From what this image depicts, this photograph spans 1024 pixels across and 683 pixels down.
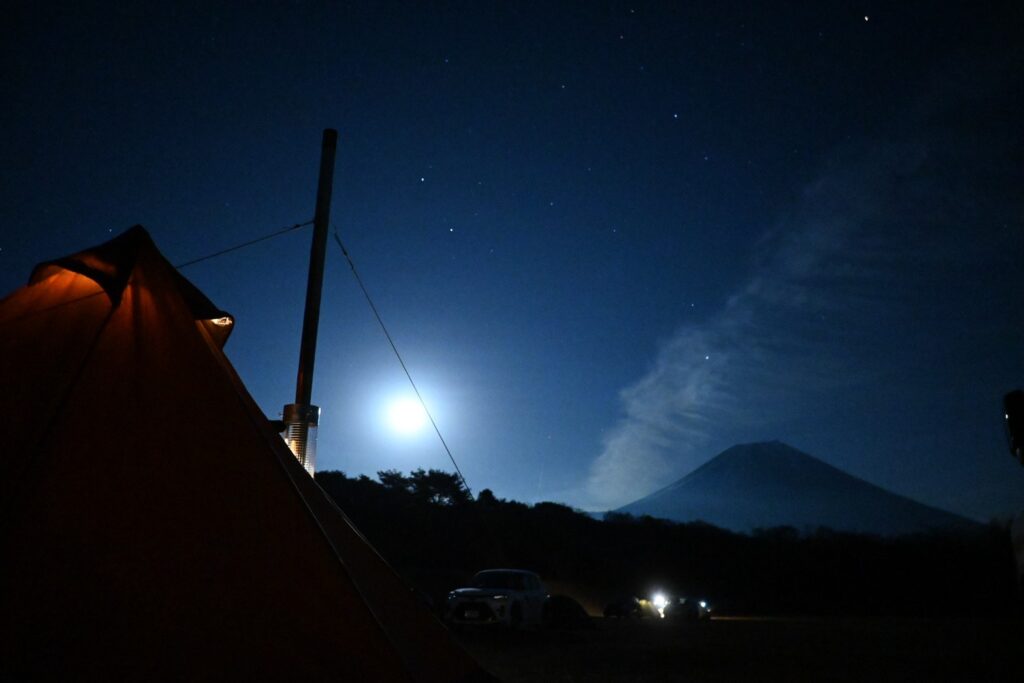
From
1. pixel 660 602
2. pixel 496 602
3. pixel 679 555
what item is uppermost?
pixel 679 555

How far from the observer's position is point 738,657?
410 inches

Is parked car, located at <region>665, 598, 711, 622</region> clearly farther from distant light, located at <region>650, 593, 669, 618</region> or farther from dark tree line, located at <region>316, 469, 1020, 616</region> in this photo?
dark tree line, located at <region>316, 469, 1020, 616</region>

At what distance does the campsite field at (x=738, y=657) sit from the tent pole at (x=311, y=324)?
11.8 feet

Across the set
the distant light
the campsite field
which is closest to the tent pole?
the campsite field

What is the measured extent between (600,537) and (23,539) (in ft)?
180

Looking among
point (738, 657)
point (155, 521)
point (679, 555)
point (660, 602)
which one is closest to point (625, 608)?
point (660, 602)

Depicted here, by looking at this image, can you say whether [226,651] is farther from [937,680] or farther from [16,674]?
[937,680]

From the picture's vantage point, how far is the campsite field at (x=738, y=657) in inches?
317

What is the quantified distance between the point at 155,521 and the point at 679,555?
56266mm

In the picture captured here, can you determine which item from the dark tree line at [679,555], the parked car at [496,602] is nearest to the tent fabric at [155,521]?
the parked car at [496,602]

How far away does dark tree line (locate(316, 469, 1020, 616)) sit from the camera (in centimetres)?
3934

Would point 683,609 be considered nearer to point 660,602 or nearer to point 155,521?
point 660,602

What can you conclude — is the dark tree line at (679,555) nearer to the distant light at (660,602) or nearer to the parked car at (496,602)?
the distant light at (660,602)

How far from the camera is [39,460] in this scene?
10.9 ft
